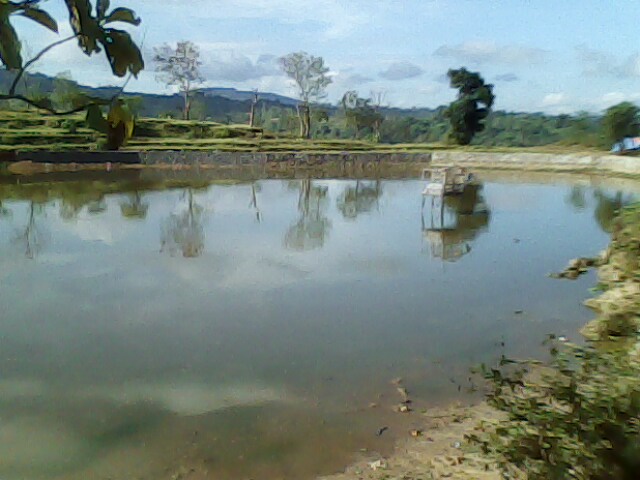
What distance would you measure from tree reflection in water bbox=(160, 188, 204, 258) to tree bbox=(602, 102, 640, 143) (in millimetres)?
20907

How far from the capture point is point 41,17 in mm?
855

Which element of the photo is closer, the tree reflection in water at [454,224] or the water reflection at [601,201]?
the tree reflection in water at [454,224]

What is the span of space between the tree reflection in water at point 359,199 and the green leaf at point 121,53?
39.7 ft

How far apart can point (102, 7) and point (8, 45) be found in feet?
0.48

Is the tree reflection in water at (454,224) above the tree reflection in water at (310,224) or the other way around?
above

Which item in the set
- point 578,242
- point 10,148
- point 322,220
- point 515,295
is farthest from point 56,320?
point 10,148

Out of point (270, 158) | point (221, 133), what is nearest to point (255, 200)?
point (270, 158)

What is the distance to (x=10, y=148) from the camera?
2269 centimetres

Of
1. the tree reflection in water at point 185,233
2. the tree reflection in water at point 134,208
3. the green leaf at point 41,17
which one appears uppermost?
the green leaf at point 41,17

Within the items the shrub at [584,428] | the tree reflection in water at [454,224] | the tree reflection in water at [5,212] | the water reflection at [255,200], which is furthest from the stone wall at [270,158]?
the shrub at [584,428]

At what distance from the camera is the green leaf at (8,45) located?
2.79ft

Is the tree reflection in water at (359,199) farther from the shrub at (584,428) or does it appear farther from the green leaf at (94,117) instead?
the green leaf at (94,117)

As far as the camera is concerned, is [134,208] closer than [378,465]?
No

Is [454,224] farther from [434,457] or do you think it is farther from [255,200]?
[434,457]
